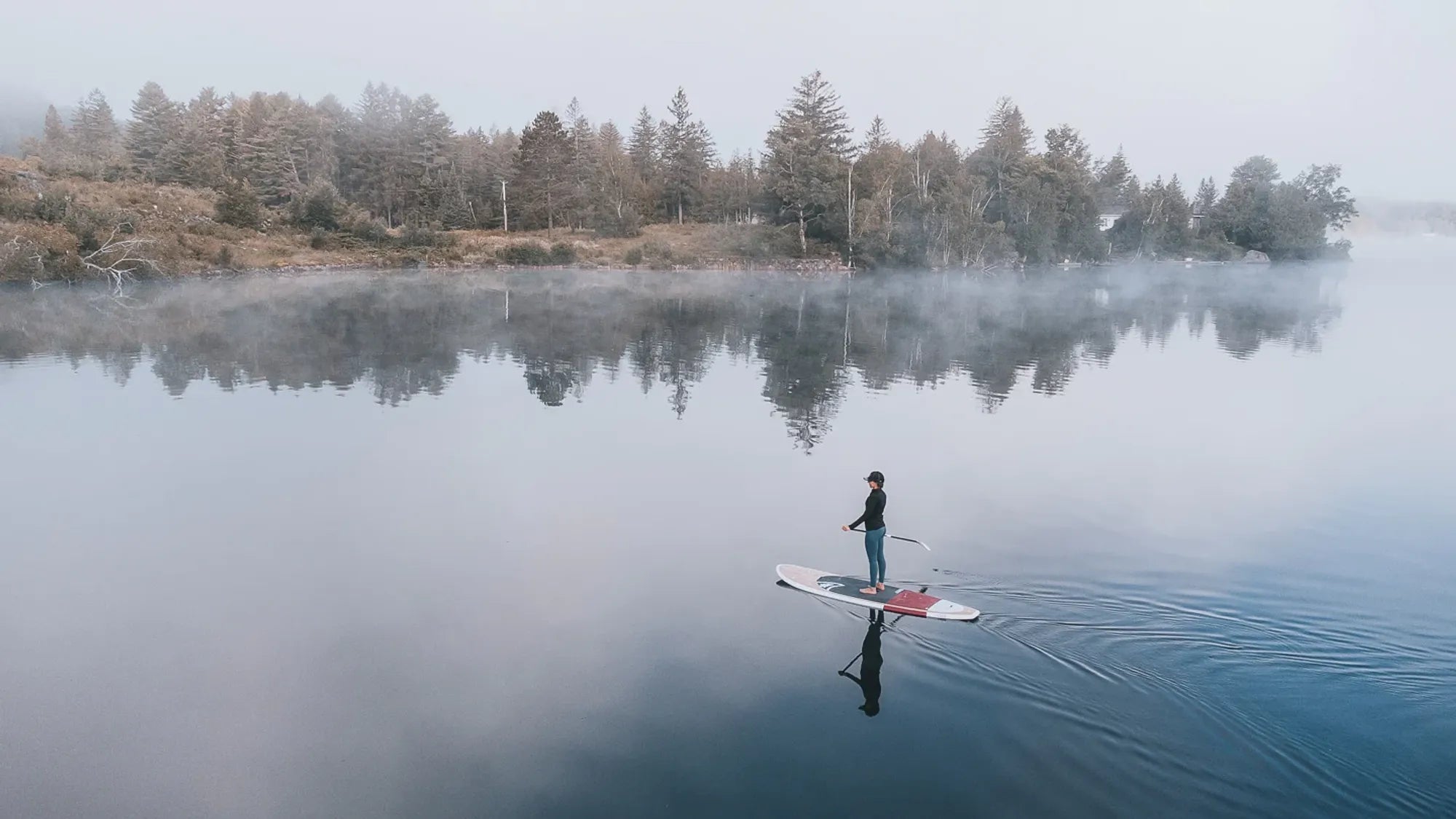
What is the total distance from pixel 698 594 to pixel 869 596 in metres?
2.79

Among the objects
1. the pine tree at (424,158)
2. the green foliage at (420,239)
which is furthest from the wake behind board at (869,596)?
the pine tree at (424,158)

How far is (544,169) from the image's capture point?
90500 millimetres

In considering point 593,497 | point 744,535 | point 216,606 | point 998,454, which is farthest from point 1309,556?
point 216,606

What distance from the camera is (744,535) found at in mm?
17062

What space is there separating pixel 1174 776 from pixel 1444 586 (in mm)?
9228

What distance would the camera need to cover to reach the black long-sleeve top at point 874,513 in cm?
1394

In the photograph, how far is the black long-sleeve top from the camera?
549 inches

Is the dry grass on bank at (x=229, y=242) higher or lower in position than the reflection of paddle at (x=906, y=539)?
higher

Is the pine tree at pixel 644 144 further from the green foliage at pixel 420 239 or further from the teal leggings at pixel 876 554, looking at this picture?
the teal leggings at pixel 876 554

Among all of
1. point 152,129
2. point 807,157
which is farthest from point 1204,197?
point 152,129

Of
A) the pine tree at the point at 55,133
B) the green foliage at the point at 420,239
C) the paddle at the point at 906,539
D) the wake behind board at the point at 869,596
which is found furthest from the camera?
the pine tree at the point at 55,133

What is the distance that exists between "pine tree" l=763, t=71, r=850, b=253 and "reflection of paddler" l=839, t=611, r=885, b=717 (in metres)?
76.1

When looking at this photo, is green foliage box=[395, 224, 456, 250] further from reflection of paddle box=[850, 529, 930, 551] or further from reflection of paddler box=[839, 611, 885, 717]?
reflection of paddler box=[839, 611, 885, 717]

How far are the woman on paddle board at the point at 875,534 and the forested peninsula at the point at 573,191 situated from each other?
68.7m
